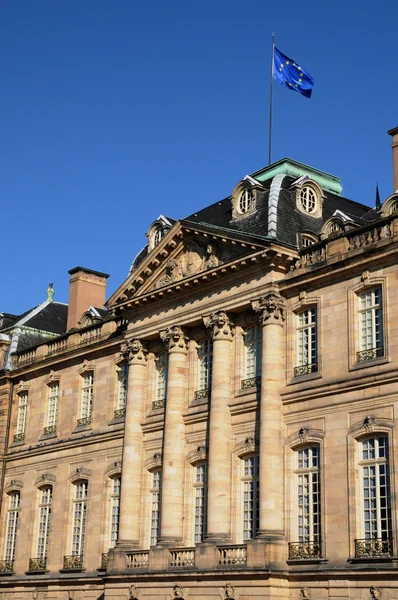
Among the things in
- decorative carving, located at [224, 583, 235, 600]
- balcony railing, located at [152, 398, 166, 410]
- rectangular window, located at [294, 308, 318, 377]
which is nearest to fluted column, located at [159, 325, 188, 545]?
balcony railing, located at [152, 398, 166, 410]

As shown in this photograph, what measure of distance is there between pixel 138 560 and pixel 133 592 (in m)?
1.00

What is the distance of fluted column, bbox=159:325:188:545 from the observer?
30.9 m

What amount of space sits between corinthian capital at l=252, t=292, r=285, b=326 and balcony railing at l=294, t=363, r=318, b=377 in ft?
5.04

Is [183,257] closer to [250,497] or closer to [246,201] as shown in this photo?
[246,201]

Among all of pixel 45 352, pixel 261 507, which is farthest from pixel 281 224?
pixel 45 352

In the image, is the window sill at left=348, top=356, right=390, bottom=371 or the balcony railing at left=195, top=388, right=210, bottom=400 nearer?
the window sill at left=348, top=356, right=390, bottom=371

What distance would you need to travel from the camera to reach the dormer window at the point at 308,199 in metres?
32.2

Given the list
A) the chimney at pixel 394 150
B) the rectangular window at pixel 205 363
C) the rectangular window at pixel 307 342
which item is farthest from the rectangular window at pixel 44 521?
the chimney at pixel 394 150

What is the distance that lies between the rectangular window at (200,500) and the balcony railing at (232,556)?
89.2 inches

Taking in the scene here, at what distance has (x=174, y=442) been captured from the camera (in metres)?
31.8

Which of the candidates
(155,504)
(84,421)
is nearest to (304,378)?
(155,504)

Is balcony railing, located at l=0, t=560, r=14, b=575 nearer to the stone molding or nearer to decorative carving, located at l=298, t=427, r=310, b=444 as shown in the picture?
the stone molding

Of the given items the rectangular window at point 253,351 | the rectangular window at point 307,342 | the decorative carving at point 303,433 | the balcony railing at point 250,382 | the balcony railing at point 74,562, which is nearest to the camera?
the decorative carving at point 303,433

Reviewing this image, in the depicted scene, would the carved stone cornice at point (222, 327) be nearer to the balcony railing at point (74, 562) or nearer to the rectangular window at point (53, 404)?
the balcony railing at point (74, 562)
